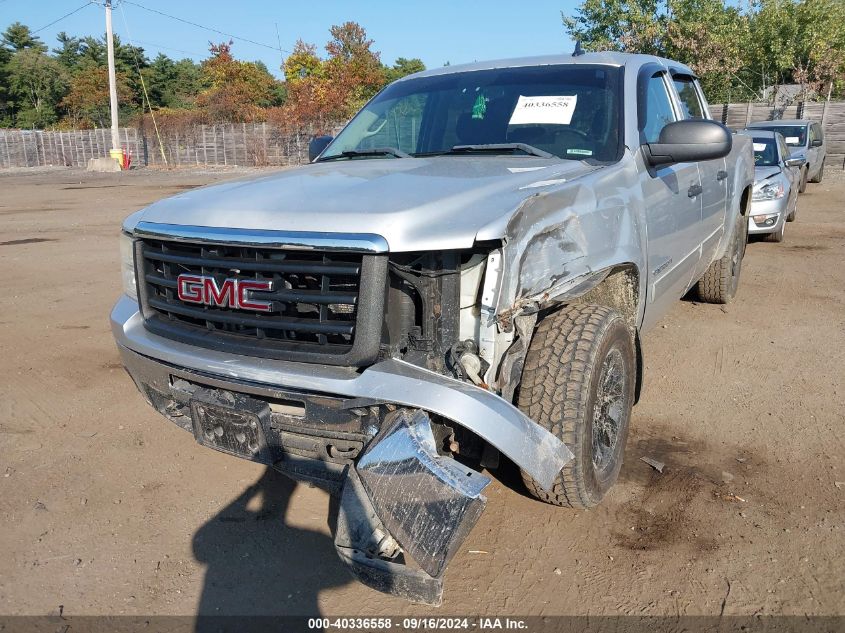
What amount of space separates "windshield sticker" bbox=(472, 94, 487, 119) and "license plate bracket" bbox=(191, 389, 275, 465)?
6.68ft

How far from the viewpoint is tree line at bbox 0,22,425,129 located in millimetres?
37438

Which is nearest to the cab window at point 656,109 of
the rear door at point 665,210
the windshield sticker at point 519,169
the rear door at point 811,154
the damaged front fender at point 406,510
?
the rear door at point 665,210

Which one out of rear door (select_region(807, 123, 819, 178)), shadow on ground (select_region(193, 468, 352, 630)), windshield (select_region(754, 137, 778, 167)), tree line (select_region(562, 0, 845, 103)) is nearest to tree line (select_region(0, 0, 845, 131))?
tree line (select_region(562, 0, 845, 103))

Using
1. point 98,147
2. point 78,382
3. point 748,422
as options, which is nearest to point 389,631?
point 748,422

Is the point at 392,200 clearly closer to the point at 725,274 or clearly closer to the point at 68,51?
the point at 725,274

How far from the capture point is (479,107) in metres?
3.85

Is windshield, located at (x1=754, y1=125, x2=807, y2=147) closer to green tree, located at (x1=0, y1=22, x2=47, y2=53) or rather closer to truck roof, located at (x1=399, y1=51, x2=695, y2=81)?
truck roof, located at (x1=399, y1=51, x2=695, y2=81)

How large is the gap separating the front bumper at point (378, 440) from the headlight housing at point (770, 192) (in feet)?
27.0

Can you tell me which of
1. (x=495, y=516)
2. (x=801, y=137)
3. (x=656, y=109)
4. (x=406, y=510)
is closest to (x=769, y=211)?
(x=656, y=109)

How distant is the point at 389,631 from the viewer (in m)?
2.43

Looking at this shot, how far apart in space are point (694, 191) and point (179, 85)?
68.0 m

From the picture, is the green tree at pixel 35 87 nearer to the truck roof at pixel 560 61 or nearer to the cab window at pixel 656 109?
the truck roof at pixel 560 61

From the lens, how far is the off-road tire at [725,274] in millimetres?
5988

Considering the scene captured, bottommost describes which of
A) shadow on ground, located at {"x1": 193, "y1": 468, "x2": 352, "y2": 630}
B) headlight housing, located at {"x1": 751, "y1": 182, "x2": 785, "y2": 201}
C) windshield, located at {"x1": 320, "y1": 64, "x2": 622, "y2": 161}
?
shadow on ground, located at {"x1": 193, "y1": 468, "x2": 352, "y2": 630}
